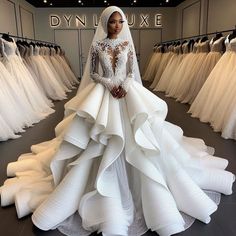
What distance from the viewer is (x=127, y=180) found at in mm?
2098

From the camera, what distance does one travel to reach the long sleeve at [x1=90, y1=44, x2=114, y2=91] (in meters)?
2.19

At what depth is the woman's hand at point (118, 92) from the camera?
7.03 ft

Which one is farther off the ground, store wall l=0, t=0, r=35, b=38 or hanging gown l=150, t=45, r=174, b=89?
store wall l=0, t=0, r=35, b=38

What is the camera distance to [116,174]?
205 cm

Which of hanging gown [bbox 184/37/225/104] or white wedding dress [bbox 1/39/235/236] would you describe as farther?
hanging gown [bbox 184/37/225/104]

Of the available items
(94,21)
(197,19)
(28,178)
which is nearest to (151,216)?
(28,178)

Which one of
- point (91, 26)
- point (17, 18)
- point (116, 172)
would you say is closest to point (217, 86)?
point (116, 172)

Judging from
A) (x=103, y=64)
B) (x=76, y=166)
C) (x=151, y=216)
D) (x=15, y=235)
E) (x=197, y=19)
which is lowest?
(x=15, y=235)

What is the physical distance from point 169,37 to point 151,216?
1131 cm

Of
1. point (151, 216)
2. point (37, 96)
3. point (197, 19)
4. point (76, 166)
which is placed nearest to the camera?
point (151, 216)

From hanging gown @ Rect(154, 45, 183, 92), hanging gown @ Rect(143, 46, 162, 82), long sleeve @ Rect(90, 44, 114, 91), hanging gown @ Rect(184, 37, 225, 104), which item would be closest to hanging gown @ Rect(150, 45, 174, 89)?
hanging gown @ Rect(143, 46, 162, 82)

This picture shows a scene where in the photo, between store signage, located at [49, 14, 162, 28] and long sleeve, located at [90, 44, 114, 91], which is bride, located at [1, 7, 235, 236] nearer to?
long sleeve, located at [90, 44, 114, 91]

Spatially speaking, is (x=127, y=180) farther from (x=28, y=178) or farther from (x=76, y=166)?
(x=28, y=178)

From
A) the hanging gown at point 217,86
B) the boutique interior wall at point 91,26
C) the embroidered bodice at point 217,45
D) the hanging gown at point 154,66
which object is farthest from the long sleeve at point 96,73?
the boutique interior wall at point 91,26
